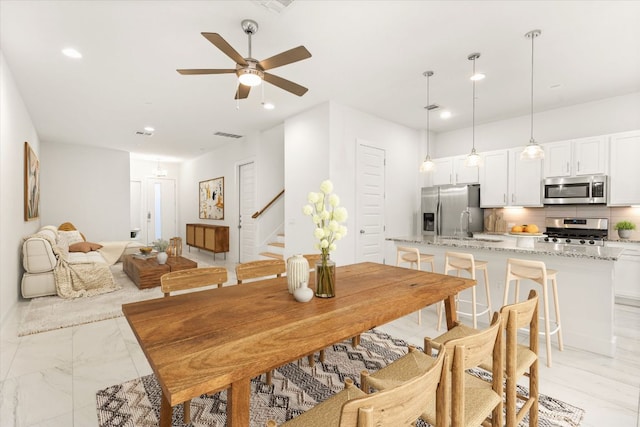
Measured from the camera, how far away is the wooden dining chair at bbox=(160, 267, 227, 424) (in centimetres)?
183

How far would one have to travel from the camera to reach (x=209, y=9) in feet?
8.23

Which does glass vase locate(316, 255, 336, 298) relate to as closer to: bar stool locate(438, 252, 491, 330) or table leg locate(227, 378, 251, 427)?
table leg locate(227, 378, 251, 427)

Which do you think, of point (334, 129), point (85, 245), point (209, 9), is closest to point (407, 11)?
point (209, 9)

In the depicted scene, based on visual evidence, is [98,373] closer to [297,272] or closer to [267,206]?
[297,272]

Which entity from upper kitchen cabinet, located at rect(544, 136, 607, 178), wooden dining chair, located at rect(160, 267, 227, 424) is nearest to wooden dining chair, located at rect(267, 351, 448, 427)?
wooden dining chair, located at rect(160, 267, 227, 424)

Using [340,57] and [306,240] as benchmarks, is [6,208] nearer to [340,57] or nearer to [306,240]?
[306,240]

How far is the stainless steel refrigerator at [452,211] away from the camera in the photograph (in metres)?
5.44

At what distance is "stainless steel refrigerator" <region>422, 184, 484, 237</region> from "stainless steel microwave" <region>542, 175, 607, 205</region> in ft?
3.43

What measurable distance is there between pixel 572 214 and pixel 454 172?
1924 millimetres

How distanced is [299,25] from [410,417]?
116 inches

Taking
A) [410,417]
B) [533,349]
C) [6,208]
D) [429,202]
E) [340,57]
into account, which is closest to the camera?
[410,417]

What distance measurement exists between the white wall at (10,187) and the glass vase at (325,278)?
3.77m

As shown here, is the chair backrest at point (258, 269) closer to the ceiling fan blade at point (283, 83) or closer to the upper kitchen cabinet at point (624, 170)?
the ceiling fan blade at point (283, 83)

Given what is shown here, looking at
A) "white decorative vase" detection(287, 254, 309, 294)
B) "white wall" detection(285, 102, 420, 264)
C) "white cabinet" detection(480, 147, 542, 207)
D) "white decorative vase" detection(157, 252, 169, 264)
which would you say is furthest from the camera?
"white decorative vase" detection(157, 252, 169, 264)
